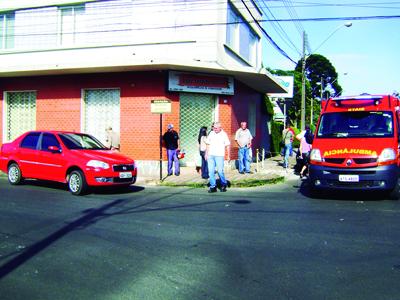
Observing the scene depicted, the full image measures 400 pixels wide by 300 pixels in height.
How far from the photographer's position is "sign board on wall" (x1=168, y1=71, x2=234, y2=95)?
52.4ft

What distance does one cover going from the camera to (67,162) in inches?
432

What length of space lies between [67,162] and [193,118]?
6.78 m

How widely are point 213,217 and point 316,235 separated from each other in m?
2.05

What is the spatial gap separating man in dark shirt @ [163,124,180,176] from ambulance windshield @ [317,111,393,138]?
5.39m

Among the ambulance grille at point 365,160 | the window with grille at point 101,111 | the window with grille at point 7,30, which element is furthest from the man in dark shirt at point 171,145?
the window with grille at point 7,30

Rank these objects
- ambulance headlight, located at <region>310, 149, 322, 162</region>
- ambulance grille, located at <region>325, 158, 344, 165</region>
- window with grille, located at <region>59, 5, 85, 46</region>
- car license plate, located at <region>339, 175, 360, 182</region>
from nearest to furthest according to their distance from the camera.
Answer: car license plate, located at <region>339, 175, 360, 182</region>
ambulance grille, located at <region>325, 158, 344, 165</region>
ambulance headlight, located at <region>310, 149, 322, 162</region>
window with grille, located at <region>59, 5, 85, 46</region>

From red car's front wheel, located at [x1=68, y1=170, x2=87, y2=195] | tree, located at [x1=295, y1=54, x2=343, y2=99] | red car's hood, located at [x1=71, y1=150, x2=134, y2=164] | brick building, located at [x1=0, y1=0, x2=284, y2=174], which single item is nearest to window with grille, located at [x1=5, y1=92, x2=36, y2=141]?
brick building, located at [x1=0, y1=0, x2=284, y2=174]

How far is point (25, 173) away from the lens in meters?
12.1

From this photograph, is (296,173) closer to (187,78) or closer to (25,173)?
(187,78)

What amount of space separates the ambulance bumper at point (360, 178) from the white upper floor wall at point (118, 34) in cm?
683

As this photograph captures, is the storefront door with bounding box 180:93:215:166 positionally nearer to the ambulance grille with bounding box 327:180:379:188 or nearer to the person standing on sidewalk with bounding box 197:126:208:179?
the person standing on sidewalk with bounding box 197:126:208:179

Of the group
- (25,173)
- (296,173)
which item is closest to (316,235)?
(25,173)

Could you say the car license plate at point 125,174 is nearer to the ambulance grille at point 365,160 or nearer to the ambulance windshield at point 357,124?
the ambulance windshield at point 357,124

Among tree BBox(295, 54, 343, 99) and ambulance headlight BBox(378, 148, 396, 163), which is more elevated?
tree BBox(295, 54, 343, 99)
